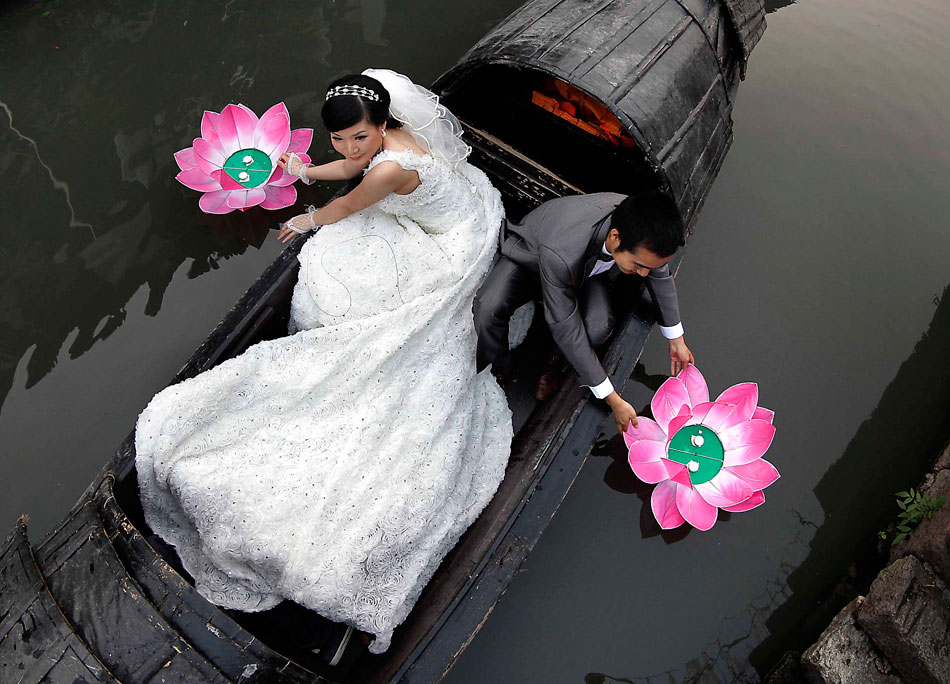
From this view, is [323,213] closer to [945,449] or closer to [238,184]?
[238,184]

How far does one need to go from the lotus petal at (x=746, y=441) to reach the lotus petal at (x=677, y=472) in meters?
0.17

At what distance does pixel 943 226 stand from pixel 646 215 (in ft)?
9.67

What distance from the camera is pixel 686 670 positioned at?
2582mm

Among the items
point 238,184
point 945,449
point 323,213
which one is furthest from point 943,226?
point 238,184

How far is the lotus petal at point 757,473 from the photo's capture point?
8.03 ft

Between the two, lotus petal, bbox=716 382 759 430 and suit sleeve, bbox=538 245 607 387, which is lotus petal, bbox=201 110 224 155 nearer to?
suit sleeve, bbox=538 245 607 387

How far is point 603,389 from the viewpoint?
2.23 metres

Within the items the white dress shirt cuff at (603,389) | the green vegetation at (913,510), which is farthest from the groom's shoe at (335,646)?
the green vegetation at (913,510)

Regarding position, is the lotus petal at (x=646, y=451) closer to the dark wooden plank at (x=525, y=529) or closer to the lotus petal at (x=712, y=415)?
the lotus petal at (x=712, y=415)

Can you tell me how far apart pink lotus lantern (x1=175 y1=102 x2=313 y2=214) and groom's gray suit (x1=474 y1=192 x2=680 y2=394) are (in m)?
1.31

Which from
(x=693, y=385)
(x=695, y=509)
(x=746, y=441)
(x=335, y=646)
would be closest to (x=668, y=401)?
(x=693, y=385)

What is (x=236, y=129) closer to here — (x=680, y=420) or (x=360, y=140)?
(x=360, y=140)

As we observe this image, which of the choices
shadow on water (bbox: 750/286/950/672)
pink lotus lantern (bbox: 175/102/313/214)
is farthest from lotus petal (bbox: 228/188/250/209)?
shadow on water (bbox: 750/286/950/672)

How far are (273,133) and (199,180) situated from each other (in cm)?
40
